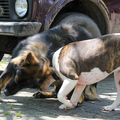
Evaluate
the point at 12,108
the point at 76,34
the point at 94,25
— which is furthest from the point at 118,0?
the point at 12,108

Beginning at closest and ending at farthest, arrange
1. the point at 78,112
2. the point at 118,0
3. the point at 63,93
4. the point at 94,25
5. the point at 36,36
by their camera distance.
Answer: the point at 63,93 → the point at 78,112 → the point at 36,36 → the point at 94,25 → the point at 118,0

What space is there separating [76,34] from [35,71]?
1.01 m

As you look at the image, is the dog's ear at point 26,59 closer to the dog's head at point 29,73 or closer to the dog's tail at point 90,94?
the dog's head at point 29,73

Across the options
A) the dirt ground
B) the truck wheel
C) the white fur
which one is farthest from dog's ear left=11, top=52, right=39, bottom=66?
the truck wheel

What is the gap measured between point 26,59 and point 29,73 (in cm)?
24

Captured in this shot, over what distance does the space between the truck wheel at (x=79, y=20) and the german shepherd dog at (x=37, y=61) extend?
665 mm

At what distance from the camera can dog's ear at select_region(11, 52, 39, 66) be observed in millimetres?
3629

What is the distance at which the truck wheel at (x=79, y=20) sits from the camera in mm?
5195

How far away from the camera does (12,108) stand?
4012 millimetres

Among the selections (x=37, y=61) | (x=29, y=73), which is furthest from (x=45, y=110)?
(x=37, y=61)

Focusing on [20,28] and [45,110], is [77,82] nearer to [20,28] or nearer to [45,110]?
[45,110]

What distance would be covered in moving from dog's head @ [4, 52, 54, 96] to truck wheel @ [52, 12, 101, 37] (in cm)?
144

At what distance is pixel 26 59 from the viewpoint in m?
3.66

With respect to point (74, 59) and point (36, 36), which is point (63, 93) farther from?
point (36, 36)
